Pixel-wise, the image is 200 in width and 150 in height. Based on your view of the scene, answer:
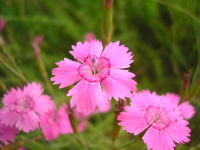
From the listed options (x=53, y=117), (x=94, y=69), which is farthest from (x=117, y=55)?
(x=53, y=117)

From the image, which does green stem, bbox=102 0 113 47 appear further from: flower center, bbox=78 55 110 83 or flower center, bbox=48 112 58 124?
flower center, bbox=48 112 58 124

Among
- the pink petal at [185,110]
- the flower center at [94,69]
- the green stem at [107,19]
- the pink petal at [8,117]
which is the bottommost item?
the pink petal at [185,110]

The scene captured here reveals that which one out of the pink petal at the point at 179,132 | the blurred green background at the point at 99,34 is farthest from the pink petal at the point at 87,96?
the blurred green background at the point at 99,34

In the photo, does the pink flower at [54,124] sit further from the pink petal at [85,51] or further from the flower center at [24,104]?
the pink petal at [85,51]

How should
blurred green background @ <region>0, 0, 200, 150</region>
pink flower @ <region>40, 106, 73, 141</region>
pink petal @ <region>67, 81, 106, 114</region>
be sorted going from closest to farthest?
pink petal @ <region>67, 81, 106, 114</region> < pink flower @ <region>40, 106, 73, 141</region> < blurred green background @ <region>0, 0, 200, 150</region>

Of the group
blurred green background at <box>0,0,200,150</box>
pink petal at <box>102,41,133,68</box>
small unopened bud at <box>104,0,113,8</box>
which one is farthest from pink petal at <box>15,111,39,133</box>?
blurred green background at <box>0,0,200,150</box>

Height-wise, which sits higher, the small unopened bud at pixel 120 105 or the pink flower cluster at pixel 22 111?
the pink flower cluster at pixel 22 111

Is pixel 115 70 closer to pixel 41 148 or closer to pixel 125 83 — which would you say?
pixel 125 83
